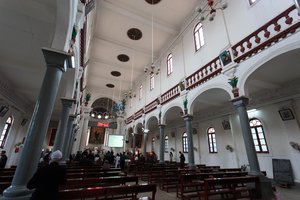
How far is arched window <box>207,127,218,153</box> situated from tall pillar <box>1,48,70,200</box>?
39.3ft

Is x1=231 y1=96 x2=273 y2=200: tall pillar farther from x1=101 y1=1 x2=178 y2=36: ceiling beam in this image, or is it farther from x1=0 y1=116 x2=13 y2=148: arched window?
x1=0 y1=116 x2=13 y2=148: arched window

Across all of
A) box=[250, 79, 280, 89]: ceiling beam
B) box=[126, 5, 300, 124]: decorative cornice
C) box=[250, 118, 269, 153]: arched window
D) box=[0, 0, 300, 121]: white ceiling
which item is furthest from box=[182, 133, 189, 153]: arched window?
box=[250, 79, 280, 89]: ceiling beam

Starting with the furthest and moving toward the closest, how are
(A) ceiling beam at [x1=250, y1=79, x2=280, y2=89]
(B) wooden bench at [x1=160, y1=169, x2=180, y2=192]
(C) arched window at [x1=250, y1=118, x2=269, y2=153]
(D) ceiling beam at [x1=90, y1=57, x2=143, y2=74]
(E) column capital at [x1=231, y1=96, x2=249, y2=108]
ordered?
(D) ceiling beam at [x1=90, y1=57, x2=143, y2=74] → (C) arched window at [x1=250, y1=118, x2=269, y2=153] → (A) ceiling beam at [x1=250, y1=79, x2=280, y2=89] → (B) wooden bench at [x1=160, y1=169, x2=180, y2=192] → (E) column capital at [x1=231, y1=96, x2=249, y2=108]

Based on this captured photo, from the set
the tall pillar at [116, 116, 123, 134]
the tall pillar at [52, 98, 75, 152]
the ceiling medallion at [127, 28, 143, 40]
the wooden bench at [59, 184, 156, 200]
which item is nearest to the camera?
the wooden bench at [59, 184, 156, 200]

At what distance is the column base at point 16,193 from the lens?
277cm

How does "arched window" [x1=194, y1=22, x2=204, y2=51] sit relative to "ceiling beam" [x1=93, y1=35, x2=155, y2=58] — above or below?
below

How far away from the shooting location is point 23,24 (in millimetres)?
4891

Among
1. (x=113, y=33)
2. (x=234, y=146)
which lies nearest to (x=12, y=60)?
(x=113, y=33)

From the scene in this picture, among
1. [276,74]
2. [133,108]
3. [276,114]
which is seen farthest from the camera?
[133,108]

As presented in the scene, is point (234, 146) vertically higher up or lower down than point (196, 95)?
lower down

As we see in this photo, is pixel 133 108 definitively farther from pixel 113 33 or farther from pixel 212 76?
pixel 212 76

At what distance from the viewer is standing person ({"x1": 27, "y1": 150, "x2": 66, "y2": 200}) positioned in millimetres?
2428

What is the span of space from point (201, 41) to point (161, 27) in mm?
3691

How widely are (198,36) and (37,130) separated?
1043 centimetres
